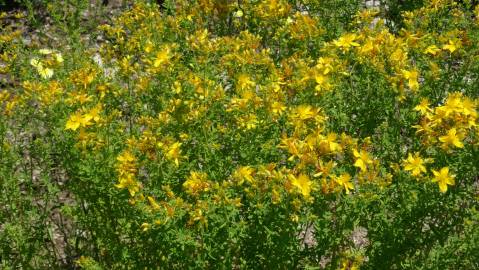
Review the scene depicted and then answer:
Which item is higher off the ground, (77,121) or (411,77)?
(411,77)

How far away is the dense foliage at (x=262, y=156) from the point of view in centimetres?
255

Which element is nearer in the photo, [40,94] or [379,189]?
[379,189]

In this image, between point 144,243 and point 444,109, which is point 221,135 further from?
point 444,109

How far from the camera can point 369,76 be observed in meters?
3.16

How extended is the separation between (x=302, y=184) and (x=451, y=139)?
74cm

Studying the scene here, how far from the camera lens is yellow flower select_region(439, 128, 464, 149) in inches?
98.8

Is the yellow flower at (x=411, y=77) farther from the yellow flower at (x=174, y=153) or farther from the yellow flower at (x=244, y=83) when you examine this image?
the yellow flower at (x=174, y=153)


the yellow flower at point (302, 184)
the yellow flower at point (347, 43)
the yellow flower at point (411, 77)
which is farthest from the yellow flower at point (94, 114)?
the yellow flower at point (411, 77)

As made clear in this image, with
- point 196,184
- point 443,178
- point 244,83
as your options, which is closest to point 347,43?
point 244,83

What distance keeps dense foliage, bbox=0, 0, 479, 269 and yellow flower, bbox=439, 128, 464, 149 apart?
0.03ft

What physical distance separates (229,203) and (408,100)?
1.40m

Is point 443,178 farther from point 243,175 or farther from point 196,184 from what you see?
point 196,184

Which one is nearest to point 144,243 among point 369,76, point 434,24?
point 369,76

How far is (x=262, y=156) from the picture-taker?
2.91 metres
